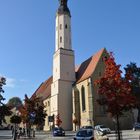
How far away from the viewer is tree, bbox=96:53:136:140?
2144 cm

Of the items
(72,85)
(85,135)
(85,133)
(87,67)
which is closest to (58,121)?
(72,85)

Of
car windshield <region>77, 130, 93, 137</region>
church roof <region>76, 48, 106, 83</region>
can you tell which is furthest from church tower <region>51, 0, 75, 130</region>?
car windshield <region>77, 130, 93, 137</region>

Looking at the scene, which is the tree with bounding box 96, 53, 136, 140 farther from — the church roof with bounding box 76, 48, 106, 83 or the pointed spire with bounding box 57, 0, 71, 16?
the pointed spire with bounding box 57, 0, 71, 16

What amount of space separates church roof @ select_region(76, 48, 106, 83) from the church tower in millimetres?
2010

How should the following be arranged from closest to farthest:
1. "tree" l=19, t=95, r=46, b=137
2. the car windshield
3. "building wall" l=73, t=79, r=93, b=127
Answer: the car windshield, "tree" l=19, t=95, r=46, b=137, "building wall" l=73, t=79, r=93, b=127

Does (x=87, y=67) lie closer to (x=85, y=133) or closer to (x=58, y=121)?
(x=58, y=121)

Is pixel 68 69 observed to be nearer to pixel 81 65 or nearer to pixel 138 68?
pixel 81 65

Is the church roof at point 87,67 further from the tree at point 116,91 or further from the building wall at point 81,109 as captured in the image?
the tree at point 116,91

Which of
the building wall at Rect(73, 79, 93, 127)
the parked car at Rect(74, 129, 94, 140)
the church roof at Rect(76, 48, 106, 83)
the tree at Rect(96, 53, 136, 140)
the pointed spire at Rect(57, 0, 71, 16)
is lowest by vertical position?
the parked car at Rect(74, 129, 94, 140)

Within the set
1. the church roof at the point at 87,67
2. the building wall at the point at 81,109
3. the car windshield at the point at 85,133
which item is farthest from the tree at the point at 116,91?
the church roof at the point at 87,67

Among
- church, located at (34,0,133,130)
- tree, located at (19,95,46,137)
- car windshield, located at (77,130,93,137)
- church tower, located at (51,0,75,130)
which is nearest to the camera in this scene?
car windshield, located at (77,130,93,137)

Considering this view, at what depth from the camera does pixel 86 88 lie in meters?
61.1

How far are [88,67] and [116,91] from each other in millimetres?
43881

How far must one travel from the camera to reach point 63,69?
2692 inches
